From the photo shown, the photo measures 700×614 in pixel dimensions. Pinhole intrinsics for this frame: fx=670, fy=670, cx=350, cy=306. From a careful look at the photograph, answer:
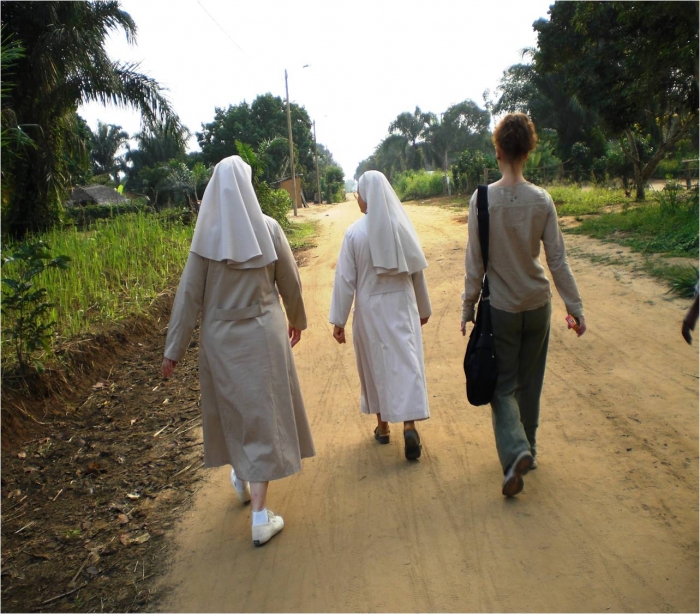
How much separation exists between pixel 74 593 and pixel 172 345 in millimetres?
1423

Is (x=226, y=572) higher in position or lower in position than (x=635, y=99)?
lower

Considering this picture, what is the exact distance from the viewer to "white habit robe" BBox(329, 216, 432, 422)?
460cm

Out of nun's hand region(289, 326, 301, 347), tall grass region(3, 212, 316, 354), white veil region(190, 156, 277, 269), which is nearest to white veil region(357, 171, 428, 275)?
nun's hand region(289, 326, 301, 347)

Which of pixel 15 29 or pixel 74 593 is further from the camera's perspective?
pixel 15 29

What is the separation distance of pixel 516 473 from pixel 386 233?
5.89 ft

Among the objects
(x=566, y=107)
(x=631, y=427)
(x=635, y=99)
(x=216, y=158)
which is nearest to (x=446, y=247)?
(x=635, y=99)

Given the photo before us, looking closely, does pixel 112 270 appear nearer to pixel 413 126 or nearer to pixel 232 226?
pixel 232 226

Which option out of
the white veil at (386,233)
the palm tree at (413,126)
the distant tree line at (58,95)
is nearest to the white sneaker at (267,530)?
the white veil at (386,233)

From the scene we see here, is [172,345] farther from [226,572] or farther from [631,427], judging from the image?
[631,427]

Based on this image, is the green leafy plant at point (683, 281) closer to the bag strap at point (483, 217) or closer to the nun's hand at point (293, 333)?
the bag strap at point (483, 217)

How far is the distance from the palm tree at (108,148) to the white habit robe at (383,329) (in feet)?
233

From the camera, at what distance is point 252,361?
3.82 m

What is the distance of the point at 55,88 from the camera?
44.3 feet

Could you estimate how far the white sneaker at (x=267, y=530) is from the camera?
12.4 feet
